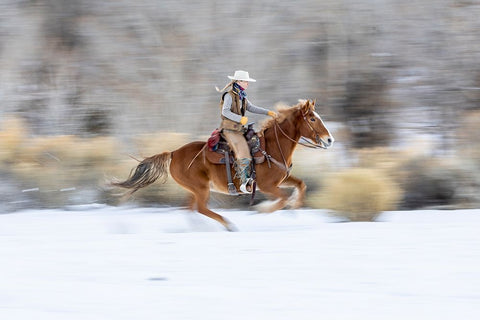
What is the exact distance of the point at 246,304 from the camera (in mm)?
5035

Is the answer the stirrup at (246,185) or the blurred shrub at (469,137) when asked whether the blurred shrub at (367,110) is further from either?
the stirrup at (246,185)

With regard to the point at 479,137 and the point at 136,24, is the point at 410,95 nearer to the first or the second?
the point at 479,137

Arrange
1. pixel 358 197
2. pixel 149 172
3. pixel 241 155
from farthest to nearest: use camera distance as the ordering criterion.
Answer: pixel 358 197
pixel 149 172
pixel 241 155

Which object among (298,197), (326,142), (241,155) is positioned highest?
(326,142)

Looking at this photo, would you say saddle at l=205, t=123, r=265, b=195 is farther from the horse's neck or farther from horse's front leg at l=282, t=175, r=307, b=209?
horse's front leg at l=282, t=175, r=307, b=209

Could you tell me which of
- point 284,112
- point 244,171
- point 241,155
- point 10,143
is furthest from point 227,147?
point 10,143

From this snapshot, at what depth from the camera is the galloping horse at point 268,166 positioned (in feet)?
28.2

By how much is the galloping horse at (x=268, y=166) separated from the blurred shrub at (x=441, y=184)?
355 centimetres

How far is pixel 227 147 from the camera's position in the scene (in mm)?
8758

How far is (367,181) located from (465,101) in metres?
7.39

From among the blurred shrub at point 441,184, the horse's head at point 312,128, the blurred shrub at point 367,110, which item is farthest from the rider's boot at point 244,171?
the blurred shrub at point 367,110

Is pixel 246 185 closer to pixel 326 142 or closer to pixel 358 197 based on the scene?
pixel 326 142

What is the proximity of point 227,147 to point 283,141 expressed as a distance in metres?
0.75

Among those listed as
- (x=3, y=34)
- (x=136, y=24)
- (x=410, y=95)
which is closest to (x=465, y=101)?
(x=410, y=95)
